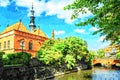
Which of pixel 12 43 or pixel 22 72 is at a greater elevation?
pixel 12 43

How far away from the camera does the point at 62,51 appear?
51.9 m

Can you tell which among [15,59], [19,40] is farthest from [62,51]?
[15,59]

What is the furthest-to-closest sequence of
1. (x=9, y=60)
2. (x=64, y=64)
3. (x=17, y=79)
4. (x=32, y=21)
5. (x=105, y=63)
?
(x=105, y=63)
(x=32, y=21)
(x=64, y=64)
(x=9, y=60)
(x=17, y=79)

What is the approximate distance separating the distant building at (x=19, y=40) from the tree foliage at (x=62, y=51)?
4.16m

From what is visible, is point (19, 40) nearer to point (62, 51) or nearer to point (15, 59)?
point (62, 51)

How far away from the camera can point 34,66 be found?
37094mm

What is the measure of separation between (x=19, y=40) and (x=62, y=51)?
9997mm

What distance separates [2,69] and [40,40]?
33.7 meters

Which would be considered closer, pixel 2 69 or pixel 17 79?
pixel 2 69

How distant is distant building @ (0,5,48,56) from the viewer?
171 feet

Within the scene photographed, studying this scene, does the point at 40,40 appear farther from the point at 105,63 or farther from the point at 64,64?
the point at 105,63

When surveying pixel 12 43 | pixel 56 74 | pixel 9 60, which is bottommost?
pixel 56 74

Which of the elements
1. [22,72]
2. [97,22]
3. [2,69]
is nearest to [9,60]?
[22,72]

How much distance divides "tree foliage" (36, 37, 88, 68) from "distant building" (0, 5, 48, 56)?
4159mm
